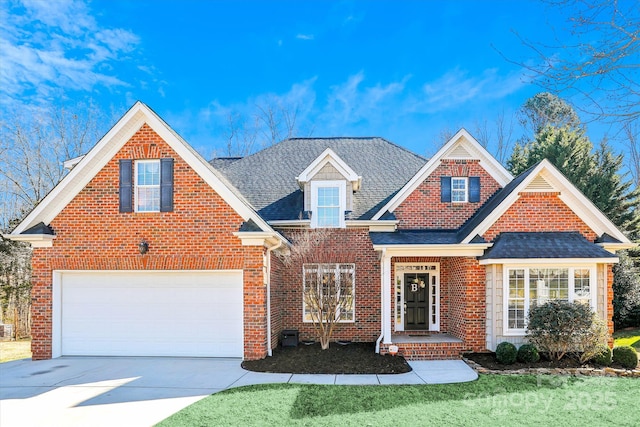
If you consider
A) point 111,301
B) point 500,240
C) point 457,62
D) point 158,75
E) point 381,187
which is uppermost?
point 158,75

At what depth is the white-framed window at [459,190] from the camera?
45.7 ft

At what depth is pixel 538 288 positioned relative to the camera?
1156 cm

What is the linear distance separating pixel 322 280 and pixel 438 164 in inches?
203

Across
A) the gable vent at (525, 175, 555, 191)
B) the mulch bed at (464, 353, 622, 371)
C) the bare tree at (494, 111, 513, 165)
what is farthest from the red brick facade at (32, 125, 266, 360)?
the bare tree at (494, 111, 513, 165)

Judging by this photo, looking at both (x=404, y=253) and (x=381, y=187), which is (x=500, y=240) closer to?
(x=404, y=253)

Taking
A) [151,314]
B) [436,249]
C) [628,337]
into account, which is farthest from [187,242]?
[628,337]

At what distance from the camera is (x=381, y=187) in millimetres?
15547

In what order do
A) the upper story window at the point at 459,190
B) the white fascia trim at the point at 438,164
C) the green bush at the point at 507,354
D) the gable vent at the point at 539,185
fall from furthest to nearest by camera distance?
the upper story window at the point at 459,190 → the white fascia trim at the point at 438,164 → the gable vent at the point at 539,185 → the green bush at the point at 507,354

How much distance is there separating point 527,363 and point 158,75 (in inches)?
788

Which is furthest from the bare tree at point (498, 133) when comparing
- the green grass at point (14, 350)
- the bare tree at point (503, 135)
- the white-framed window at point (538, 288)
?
the green grass at point (14, 350)

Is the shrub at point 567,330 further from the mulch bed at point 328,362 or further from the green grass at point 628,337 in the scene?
the green grass at point 628,337

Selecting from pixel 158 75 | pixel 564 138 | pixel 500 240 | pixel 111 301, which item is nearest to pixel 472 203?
pixel 500 240

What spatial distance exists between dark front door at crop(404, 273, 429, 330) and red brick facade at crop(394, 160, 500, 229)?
1.90 metres

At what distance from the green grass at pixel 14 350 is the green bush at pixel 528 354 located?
13.3 m
